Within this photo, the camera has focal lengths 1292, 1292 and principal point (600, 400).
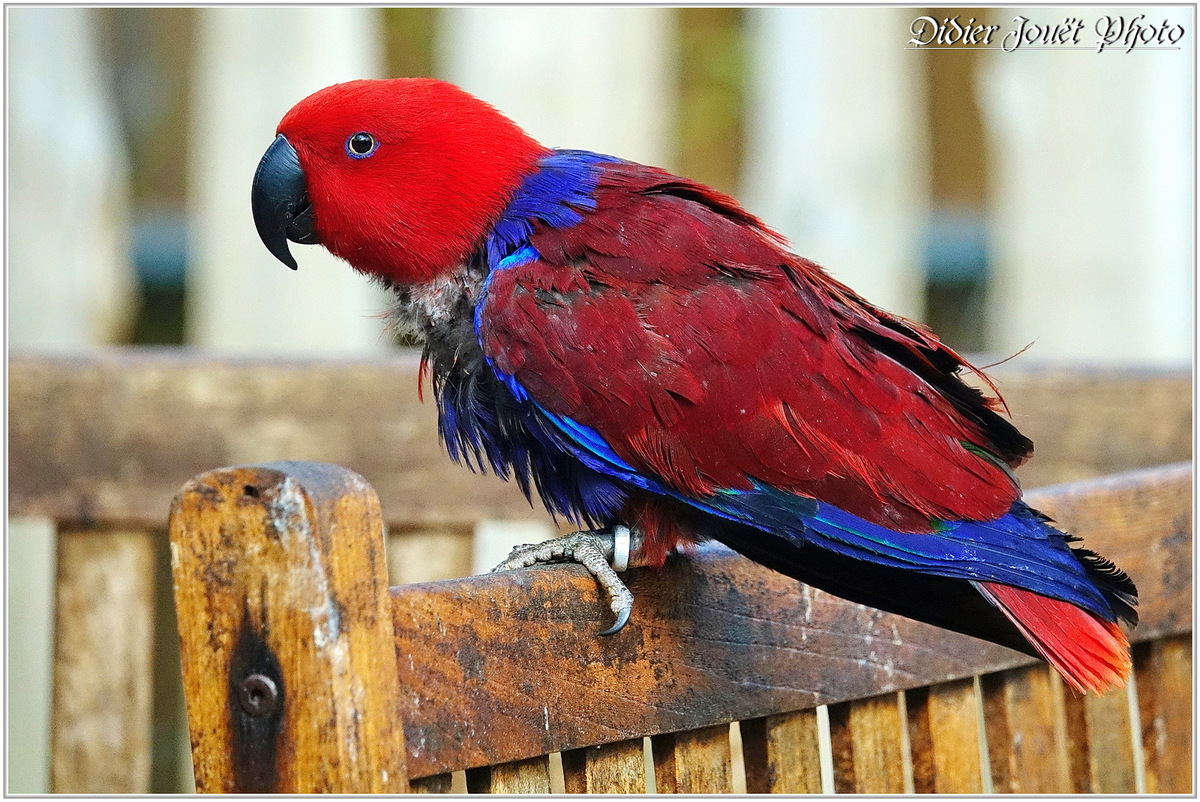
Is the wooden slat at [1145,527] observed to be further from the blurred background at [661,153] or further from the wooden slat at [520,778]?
the blurred background at [661,153]

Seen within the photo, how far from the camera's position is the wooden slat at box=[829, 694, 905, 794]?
5.69 ft

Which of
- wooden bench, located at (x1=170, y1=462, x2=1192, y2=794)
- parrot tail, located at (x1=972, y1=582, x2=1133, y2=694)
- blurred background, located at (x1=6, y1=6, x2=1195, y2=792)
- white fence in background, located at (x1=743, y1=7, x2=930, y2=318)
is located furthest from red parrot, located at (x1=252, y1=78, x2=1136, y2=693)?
white fence in background, located at (x1=743, y1=7, x2=930, y2=318)

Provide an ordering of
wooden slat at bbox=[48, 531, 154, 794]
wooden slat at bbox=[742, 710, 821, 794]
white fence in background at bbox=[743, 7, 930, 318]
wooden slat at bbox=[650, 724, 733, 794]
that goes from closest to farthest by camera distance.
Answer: wooden slat at bbox=[650, 724, 733, 794], wooden slat at bbox=[742, 710, 821, 794], wooden slat at bbox=[48, 531, 154, 794], white fence in background at bbox=[743, 7, 930, 318]

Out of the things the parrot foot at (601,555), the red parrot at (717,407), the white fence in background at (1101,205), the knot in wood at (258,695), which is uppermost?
the white fence in background at (1101,205)

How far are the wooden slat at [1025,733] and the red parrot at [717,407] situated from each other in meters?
0.31

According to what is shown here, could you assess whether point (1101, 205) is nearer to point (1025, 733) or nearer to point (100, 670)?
point (1025, 733)

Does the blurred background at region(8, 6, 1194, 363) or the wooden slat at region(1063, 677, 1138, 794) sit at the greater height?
the blurred background at region(8, 6, 1194, 363)

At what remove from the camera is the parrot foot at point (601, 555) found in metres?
1.49

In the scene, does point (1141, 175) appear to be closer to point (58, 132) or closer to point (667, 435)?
point (667, 435)

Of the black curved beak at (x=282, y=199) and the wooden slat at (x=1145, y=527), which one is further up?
the black curved beak at (x=282, y=199)

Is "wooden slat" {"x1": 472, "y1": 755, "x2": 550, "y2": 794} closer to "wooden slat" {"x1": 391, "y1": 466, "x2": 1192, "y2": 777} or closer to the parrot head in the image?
"wooden slat" {"x1": 391, "y1": 466, "x2": 1192, "y2": 777}

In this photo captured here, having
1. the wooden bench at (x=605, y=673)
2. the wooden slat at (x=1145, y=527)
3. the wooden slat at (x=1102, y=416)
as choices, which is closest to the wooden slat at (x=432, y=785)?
the wooden bench at (x=605, y=673)

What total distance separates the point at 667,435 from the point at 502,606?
0.48 metres

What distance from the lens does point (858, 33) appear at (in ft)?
15.1
